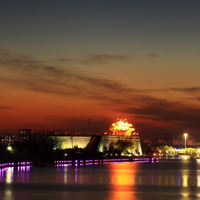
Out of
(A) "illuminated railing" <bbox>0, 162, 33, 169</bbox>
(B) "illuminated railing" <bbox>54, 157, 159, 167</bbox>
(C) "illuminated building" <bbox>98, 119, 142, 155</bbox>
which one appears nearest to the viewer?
(A) "illuminated railing" <bbox>0, 162, 33, 169</bbox>

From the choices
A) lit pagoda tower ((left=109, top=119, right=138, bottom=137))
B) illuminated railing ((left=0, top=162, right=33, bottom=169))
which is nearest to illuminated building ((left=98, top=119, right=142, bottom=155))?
lit pagoda tower ((left=109, top=119, right=138, bottom=137))

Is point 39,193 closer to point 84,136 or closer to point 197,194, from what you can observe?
point 197,194

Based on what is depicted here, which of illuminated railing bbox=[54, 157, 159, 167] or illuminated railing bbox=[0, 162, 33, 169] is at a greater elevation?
illuminated railing bbox=[0, 162, 33, 169]

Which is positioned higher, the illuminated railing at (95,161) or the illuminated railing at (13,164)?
the illuminated railing at (13,164)

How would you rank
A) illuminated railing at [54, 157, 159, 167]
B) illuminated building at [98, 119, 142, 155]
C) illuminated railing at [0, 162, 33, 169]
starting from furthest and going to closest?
illuminated building at [98, 119, 142, 155] → illuminated railing at [54, 157, 159, 167] → illuminated railing at [0, 162, 33, 169]

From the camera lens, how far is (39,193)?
41.2m

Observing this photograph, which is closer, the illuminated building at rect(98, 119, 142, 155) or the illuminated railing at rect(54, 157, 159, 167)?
the illuminated railing at rect(54, 157, 159, 167)

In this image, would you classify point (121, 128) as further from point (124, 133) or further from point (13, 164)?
point (13, 164)

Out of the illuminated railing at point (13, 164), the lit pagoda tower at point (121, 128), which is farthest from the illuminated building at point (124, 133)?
the illuminated railing at point (13, 164)

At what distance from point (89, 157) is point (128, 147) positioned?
3568 cm

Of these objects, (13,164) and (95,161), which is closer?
(13,164)

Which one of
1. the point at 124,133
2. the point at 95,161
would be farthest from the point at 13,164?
the point at 124,133

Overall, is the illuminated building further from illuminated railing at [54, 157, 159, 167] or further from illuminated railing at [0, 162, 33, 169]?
illuminated railing at [0, 162, 33, 169]

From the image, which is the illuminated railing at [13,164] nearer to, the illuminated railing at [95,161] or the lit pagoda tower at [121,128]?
the illuminated railing at [95,161]
